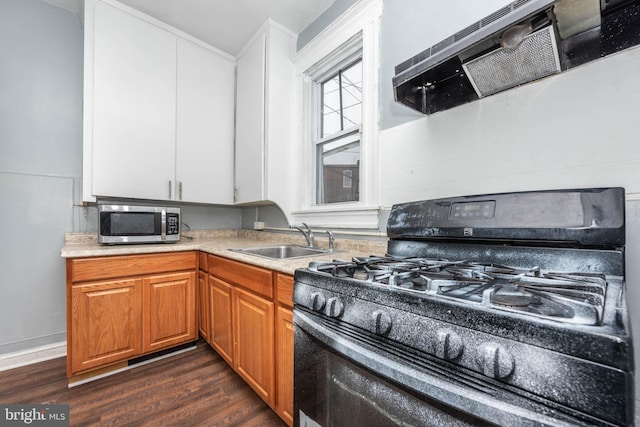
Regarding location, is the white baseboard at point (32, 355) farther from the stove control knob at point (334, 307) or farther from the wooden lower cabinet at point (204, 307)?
the stove control knob at point (334, 307)

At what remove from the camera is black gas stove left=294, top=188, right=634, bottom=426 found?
15.7 inches

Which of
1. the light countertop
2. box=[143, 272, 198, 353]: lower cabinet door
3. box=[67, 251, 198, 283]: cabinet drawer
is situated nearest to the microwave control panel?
the light countertop

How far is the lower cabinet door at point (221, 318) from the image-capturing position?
170 centimetres

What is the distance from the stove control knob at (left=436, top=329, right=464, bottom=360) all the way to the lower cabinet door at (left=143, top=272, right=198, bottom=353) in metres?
1.98

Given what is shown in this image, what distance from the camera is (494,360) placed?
0.46 metres

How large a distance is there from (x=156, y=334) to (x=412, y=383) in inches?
78.0

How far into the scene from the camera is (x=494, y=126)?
1132mm

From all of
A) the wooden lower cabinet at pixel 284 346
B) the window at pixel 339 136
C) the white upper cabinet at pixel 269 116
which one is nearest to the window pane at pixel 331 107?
the window at pixel 339 136

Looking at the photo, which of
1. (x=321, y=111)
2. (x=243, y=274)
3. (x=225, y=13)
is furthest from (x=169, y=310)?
(x=225, y=13)

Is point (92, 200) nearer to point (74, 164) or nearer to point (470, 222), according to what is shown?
point (74, 164)

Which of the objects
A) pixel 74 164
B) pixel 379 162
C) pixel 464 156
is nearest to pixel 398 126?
pixel 379 162

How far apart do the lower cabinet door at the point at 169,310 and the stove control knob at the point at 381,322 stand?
182 cm

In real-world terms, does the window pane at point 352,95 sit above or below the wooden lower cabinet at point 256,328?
above

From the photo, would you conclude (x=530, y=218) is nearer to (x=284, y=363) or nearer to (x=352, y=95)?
(x=284, y=363)
